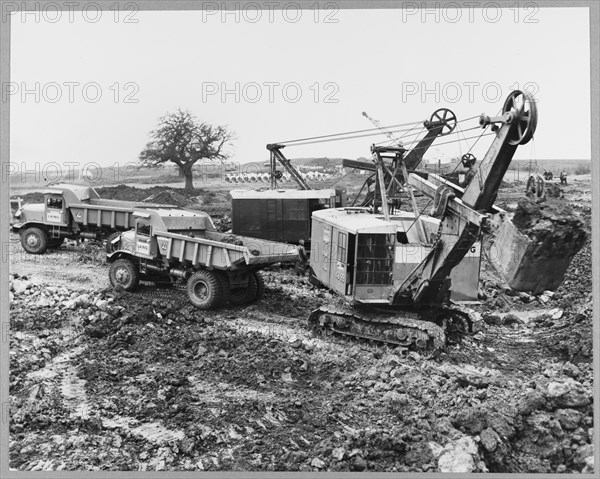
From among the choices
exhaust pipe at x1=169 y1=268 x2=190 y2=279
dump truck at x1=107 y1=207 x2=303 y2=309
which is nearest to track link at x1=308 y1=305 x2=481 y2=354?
dump truck at x1=107 y1=207 x2=303 y2=309

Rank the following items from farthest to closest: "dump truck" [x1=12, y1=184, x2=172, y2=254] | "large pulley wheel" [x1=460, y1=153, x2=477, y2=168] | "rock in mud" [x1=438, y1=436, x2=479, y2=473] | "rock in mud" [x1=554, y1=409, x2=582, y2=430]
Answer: "dump truck" [x1=12, y1=184, x2=172, y2=254]
"large pulley wheel" [x1=460, y1=153, x2=477, y2=168]
"rock in mud" [x1=554, y1=409, x2=582, y2=430]
"rock in mud" [x1=438, y1=436, x2=479, y2=473]

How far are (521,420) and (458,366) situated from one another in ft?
6.70

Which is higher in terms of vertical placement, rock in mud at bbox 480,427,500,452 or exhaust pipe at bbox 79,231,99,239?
exhaust pipe at bbox 79,231,99,239

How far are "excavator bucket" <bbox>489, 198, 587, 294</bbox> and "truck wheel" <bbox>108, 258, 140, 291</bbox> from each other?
26.4ft

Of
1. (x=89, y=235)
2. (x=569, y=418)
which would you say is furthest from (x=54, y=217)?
(x=569, y=418)

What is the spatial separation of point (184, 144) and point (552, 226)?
16.8 metres

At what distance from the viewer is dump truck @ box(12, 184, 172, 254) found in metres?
15.6

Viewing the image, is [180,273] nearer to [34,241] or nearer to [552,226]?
[34,241]

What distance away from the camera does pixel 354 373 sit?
915 cm

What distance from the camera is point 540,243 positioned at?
23.1 feet

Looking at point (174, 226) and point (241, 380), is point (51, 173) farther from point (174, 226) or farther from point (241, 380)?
point (241, 380)

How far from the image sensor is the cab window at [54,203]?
A: 622 inches

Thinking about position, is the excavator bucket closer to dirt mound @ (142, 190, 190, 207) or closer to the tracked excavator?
the tracked excavator

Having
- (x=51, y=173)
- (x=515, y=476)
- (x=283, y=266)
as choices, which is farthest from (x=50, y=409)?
(x=283, y=266)
